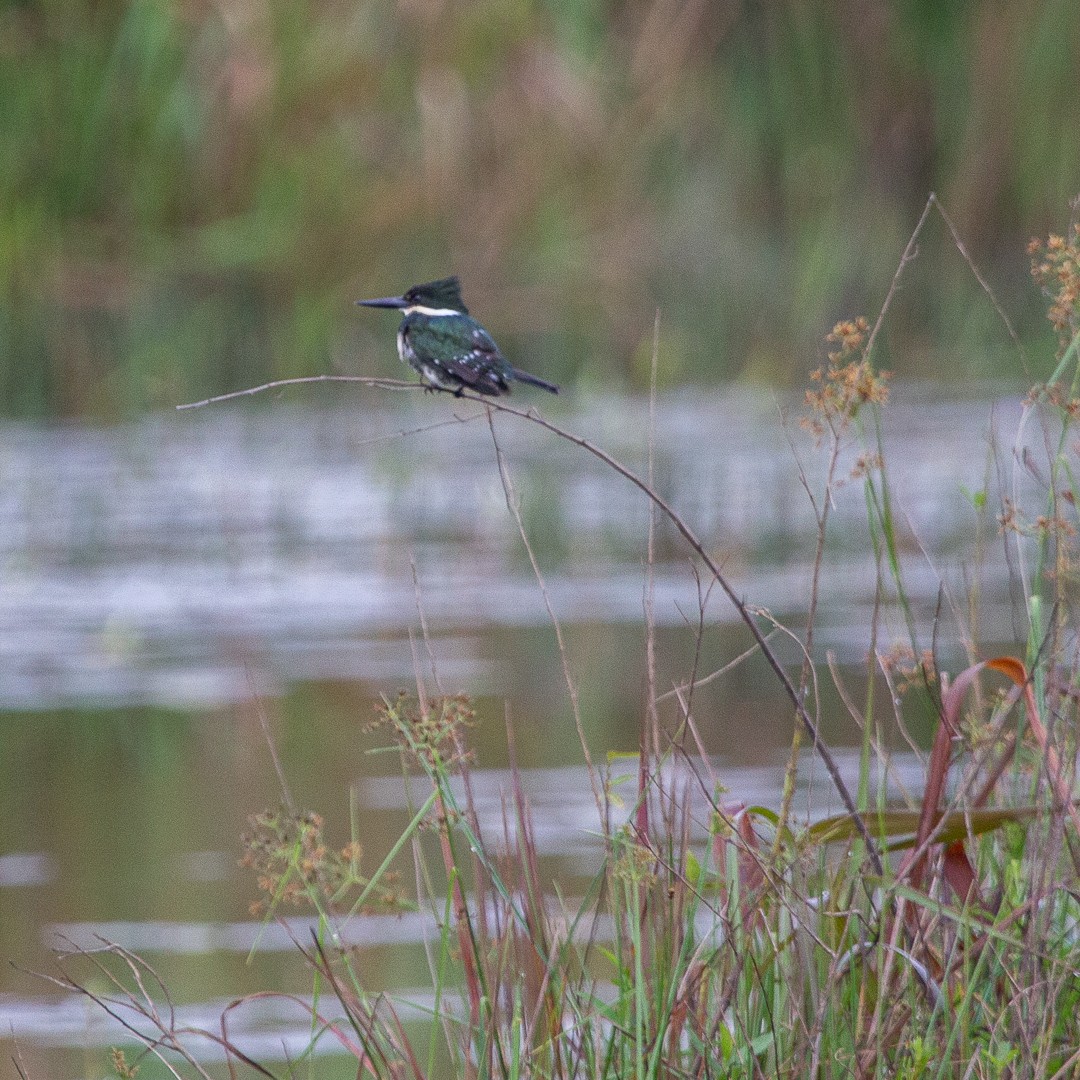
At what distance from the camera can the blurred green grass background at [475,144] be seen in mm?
14570

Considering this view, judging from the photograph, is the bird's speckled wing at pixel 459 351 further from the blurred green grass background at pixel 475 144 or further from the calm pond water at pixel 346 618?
the blurred green grass background at pixel 475 144

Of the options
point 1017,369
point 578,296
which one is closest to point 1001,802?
point 1017,369

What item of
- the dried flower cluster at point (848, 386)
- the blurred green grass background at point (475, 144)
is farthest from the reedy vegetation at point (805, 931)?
the blurred green grass background at point (475, 144)

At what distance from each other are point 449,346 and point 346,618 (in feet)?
10.5

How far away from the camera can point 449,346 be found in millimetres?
4000

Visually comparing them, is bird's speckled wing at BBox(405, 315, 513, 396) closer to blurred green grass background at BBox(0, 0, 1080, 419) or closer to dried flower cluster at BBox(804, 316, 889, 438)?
dried flower cluster at BBox(804, 316, 889, 438)

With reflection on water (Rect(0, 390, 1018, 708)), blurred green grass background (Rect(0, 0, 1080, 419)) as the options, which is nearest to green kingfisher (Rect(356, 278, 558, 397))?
reflection on water (Rect(0, 390, 1018, 708))

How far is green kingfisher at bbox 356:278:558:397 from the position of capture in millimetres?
4000

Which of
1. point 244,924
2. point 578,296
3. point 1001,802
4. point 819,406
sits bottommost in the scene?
point 244,924

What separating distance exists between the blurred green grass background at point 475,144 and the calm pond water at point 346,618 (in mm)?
3559

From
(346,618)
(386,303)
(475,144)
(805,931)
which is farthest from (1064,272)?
(475,144)

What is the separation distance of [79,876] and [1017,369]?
7632 millimetres

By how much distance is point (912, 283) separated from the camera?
15398mm

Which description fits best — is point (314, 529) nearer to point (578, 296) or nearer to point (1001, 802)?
point (1001, 802)
